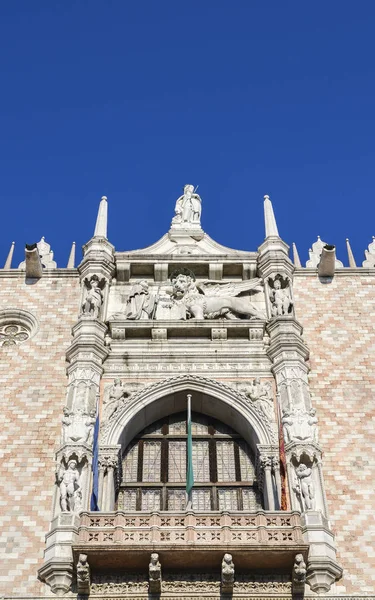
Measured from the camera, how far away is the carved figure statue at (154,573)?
1438 centimetres

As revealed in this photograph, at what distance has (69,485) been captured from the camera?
1602 centimetres

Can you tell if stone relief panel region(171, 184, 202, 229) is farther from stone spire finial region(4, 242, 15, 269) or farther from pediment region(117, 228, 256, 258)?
stone spire finial region(4, 242, 15, 269)

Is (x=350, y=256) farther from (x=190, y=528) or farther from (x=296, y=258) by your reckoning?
(x=190, y=528)

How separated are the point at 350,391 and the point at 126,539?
245 inches

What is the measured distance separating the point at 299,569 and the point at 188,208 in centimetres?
1111

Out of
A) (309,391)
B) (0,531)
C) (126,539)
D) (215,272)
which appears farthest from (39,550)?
(215,272)

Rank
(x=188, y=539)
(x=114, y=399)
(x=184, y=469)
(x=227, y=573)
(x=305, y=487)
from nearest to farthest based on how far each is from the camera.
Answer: (x=227, y=573), (x=188, y=539), (x=305, y=487), (x=184, y=469), (x=114, y=399)

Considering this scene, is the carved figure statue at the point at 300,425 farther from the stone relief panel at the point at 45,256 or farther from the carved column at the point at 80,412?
the stone relief panel at the point at 45,256

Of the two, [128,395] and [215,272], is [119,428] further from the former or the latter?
[215,272]

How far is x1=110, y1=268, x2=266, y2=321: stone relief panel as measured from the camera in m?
20.0

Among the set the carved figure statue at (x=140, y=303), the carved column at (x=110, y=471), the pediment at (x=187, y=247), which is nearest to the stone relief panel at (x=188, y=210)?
the pediment at (x=187, y=247)

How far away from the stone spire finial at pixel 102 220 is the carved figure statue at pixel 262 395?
225 inches

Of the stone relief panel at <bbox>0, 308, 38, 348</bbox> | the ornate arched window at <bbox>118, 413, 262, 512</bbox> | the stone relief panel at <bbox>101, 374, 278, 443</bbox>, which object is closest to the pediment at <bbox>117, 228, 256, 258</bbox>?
the stone relief panel at <bbox>0, 308, 38, 348</bbox>

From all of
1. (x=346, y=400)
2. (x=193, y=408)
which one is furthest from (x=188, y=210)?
(x=346, y=400)
